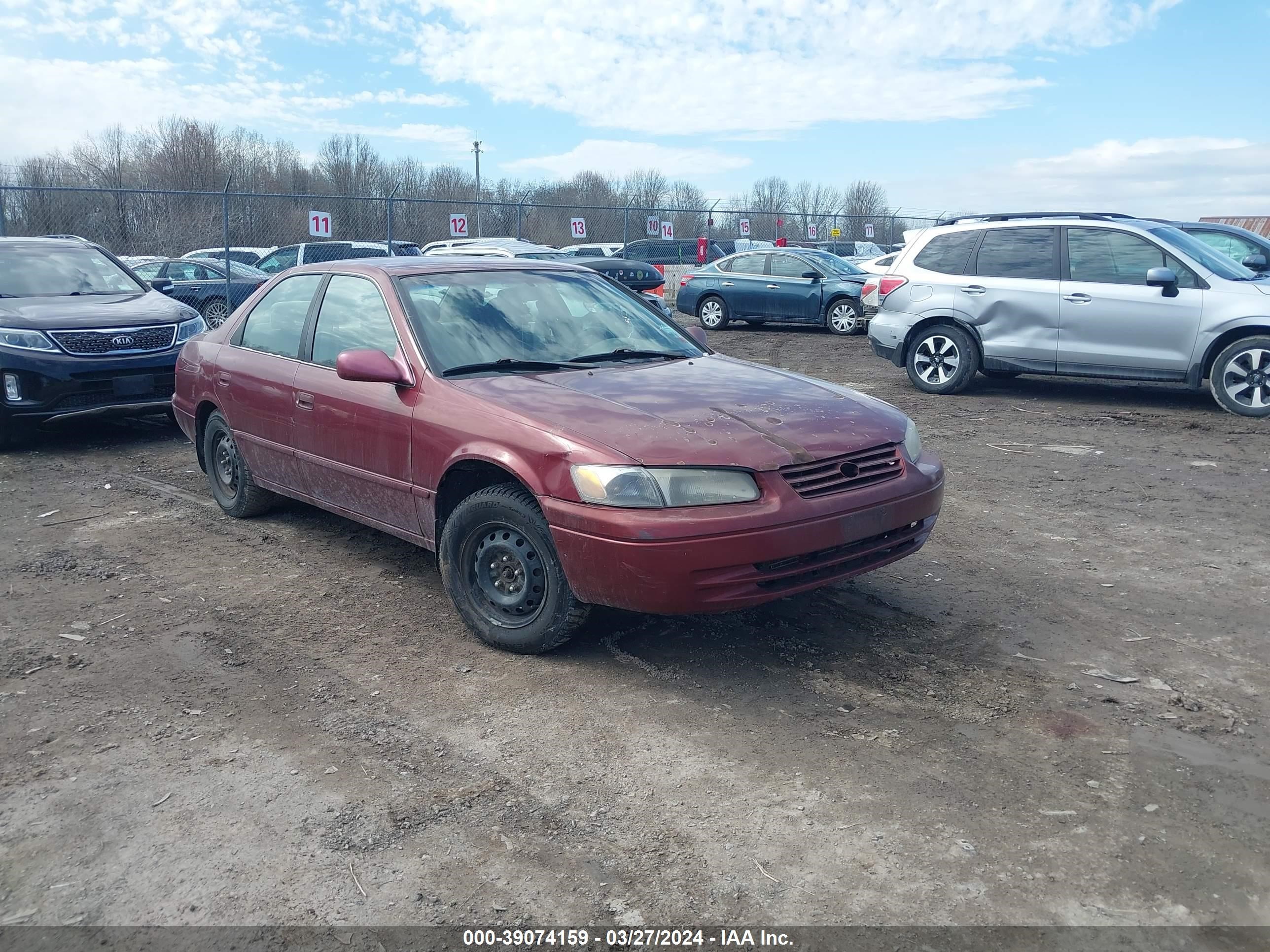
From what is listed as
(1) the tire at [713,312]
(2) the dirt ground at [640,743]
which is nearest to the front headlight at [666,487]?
(2) the dirt ground at [640,743]

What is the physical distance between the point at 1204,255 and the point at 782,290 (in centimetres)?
910

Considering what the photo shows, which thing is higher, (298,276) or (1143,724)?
(298,276)

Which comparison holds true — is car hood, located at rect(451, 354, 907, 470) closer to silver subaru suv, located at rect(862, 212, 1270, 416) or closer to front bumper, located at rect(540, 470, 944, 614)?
front bumper, located at rect(540, 470, 944, 614)

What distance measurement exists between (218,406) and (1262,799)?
17.8 feet

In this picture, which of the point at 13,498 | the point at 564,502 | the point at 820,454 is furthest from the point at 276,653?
the point at 13,498

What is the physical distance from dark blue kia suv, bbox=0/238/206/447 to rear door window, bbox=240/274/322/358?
2.94m

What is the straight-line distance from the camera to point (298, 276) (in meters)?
5.77

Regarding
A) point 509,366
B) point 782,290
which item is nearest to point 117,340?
point 509,366

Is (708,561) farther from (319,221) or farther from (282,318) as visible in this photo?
(319,221)

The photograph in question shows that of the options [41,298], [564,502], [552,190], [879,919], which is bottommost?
[879,919]

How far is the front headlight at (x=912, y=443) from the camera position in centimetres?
438

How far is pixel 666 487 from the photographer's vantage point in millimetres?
3711

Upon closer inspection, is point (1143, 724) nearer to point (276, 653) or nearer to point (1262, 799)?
point (1262, 799)

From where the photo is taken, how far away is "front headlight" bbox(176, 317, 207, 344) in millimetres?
8883
